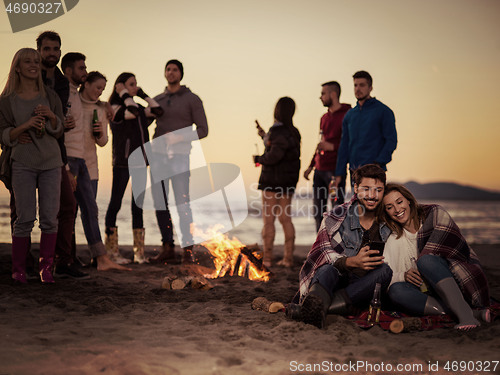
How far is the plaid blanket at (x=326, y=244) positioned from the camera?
314 cm

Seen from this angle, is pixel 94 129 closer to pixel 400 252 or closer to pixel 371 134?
pixel 371 134

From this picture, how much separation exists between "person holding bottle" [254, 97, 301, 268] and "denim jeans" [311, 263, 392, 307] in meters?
2.48

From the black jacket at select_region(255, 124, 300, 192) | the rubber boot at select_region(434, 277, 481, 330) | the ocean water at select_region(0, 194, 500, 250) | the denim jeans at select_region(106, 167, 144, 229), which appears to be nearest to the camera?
the rubber boot at select_region(434, 277, 481, 330)

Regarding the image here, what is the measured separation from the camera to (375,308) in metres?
2.96

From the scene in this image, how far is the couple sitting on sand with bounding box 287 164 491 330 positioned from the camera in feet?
9.36

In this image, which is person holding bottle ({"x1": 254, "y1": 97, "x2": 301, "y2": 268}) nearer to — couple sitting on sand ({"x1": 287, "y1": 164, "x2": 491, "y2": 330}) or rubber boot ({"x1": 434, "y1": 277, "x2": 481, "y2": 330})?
couple sitting on sand ({"x1": 287, "y1": 164, "x2": 491, "y2": 330})

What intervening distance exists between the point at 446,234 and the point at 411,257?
10.6 inches

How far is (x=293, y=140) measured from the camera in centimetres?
552

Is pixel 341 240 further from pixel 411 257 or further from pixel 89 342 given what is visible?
pixel 89 342

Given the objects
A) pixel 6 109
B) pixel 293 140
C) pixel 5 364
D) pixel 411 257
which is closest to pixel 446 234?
pixel 411 257

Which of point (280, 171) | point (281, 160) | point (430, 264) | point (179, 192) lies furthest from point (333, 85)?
point (430, 264)

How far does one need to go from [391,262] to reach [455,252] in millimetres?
381

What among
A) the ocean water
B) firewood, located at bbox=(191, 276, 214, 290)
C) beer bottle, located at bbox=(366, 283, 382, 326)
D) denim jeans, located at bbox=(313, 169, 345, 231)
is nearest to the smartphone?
beer bottle, located at bbox=(366, 283, 382, 326)

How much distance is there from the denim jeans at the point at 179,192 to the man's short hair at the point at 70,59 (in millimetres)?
1403
